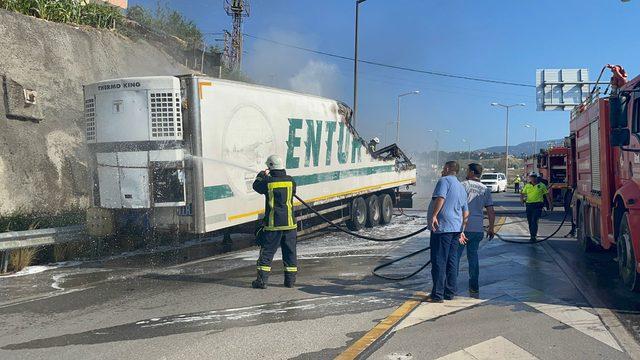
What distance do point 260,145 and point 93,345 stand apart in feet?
18.1

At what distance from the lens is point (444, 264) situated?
6.41 meters

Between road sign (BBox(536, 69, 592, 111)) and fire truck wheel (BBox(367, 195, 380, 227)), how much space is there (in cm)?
1545

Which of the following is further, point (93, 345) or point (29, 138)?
point (29, 138)

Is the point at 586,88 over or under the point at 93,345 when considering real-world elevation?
over

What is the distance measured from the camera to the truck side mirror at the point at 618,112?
679 cm

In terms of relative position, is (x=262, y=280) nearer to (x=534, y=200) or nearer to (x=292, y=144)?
(x=292, y=144)

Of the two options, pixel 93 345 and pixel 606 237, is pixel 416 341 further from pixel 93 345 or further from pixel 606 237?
pixel 606 237

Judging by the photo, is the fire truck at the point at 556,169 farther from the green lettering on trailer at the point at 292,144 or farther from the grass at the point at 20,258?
the grass at the point at 20,258

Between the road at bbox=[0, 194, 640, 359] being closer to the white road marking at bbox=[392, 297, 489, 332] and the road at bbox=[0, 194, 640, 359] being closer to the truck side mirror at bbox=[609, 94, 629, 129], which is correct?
the white road marking at bbox=[392, 297, 489, 332]

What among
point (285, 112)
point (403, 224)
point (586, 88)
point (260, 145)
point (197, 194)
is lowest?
point (403, 224)

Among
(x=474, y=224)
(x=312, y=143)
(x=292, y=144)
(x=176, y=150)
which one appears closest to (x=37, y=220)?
(x=176, y=150)

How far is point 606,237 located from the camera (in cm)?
796

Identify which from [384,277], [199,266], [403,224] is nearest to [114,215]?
[199,266]

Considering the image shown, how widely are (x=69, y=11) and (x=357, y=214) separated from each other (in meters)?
11.7
